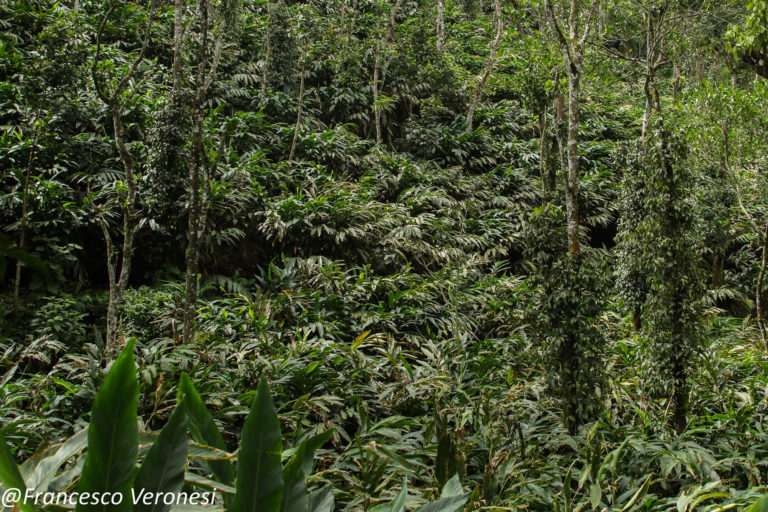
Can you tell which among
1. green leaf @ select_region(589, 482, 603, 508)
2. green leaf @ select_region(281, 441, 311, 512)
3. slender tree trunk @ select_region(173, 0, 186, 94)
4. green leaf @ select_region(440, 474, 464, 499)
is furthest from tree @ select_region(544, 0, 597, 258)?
slender tree trunk @ select_region(173, 0, 186, 94)

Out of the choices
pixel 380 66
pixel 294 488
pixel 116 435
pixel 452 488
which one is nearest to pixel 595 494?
pixel 452 488

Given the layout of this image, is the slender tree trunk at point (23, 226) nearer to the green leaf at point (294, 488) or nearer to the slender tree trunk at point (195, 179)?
the slender tree trunk at point (195, 179)

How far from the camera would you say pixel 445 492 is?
1.38 m

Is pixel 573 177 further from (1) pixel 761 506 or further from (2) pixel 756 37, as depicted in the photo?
(1) pixel 761 506

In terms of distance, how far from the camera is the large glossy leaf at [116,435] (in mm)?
1031

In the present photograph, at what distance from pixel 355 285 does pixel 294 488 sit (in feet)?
17.9

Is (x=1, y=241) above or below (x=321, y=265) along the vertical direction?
above

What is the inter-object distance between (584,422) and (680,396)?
97 cm

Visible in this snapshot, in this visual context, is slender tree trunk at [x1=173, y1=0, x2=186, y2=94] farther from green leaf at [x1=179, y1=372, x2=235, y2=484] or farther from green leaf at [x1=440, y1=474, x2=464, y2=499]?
green leaf at [x1=440, y1=474, x2=464, y2=499]

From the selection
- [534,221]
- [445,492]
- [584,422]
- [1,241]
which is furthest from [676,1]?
[1,241]

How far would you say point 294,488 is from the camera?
1218 mm

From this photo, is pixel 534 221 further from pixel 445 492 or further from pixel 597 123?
pixel 597 123

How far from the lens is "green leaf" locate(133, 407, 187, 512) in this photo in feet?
3.64

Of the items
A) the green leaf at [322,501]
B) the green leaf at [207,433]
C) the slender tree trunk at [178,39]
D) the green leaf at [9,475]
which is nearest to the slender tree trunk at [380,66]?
the slender tree trunk at [178,39]
